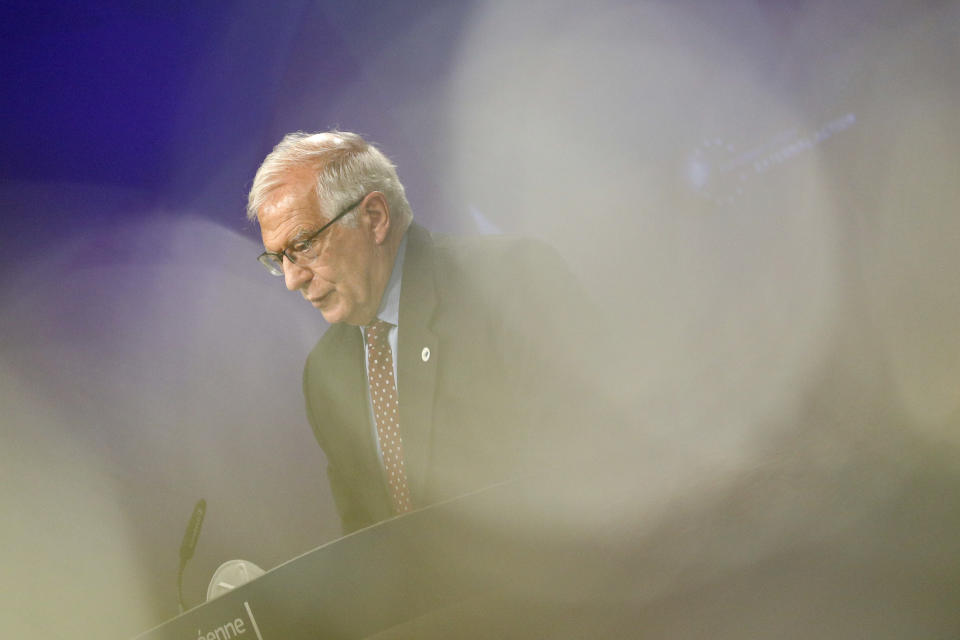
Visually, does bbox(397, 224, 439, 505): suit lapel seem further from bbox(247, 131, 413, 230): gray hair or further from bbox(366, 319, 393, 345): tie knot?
bbox(247, 131, 413, 230): gray hair

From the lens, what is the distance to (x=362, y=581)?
689 mm

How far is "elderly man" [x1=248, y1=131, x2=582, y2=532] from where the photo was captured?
1.43 metres

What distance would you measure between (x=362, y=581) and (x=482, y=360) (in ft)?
2.62

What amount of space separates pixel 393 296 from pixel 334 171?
12.2 inches

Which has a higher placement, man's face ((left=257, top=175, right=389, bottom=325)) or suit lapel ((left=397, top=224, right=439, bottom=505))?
man's face ((left=257, top=175, right=389, bottom=325))

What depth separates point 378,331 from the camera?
4.96 ft

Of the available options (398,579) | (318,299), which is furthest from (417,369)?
(398,579)

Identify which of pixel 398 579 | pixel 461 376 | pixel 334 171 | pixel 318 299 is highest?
pixel 334 171

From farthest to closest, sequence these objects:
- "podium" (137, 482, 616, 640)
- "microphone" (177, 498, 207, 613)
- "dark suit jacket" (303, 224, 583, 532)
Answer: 1. "dark suit jacket" (303, 224, 583, 532)
2. "microphone" (177, 498, 207, 613)
3. "podium" (137, 482, 616, 640)

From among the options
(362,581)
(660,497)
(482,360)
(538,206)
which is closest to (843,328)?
(538,206)

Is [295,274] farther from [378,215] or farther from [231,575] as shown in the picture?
[231,575]

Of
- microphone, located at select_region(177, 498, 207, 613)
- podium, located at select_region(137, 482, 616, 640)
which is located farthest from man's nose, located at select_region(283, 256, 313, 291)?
podium, located at select_region(137, 482, 616, 640)

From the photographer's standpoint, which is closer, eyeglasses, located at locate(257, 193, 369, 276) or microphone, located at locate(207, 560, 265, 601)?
Answer: microphone, located at locate(207, 560, 265, 601)

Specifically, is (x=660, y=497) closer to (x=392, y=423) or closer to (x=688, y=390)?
(x=392, y=423)
